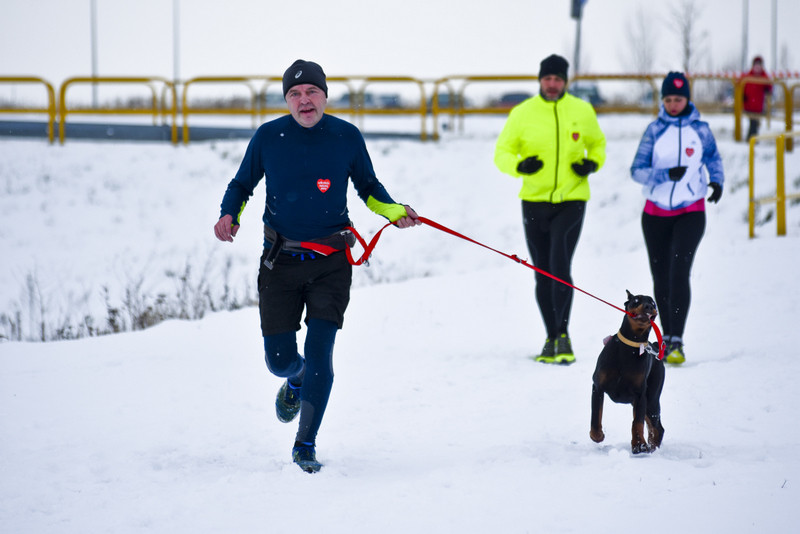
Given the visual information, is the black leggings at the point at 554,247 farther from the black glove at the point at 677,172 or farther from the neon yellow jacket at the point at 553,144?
the black glove at the point at 677,172

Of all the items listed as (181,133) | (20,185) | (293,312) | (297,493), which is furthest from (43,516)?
(181,133)

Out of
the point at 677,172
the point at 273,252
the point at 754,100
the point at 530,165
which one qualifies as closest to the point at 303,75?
the point at 273,252

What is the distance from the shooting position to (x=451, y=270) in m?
13.5

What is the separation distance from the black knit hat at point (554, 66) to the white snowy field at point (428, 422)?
6.62 ft

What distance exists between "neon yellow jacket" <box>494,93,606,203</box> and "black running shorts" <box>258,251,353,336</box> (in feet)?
8.14

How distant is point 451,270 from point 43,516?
402 inches

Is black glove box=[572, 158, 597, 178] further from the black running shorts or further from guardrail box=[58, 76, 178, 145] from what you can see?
guardrail box=[58, 76, 178, 145]

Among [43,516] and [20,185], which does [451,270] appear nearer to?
[20,185]

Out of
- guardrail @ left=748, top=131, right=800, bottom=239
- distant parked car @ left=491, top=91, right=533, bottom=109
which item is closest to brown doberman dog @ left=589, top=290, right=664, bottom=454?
guardrail @ left=748, top=131, right=800, bottom=239

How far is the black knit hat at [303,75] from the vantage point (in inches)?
162

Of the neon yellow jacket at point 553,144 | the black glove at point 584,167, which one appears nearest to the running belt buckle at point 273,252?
the neon yellow jacket at point 553,144

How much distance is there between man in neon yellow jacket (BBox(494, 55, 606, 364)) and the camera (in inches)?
249

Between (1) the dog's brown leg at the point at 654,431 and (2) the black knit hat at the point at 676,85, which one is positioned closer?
(1) the dog's brown leg at the point at 654,431

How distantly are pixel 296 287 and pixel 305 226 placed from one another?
0.92 ft
